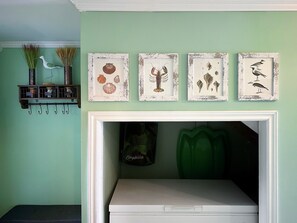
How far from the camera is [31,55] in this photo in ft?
8.07

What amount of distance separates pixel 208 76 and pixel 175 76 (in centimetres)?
21

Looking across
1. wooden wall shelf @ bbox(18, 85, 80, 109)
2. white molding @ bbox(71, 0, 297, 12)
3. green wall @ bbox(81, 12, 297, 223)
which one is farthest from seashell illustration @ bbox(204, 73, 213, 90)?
wooden wall shelf @ bbox(18, 85, 80, 109)

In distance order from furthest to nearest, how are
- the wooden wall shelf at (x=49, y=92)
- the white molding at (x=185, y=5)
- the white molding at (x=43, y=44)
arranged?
the white molding at (x=43, y=44), the wooden wall shelf at (x=49, y=92), the white molding at (x=185, y=5)

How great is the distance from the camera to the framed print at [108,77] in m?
1.61

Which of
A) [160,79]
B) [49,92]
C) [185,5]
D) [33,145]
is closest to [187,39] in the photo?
[185,5]

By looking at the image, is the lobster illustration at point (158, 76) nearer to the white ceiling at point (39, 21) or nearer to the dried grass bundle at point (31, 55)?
the white ceiling at point (39, 21)

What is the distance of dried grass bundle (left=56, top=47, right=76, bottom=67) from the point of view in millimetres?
2426

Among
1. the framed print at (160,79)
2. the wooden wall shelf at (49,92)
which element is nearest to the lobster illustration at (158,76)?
the framed print at (160,79)

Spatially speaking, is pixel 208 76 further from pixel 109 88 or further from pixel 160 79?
pixel 109 88

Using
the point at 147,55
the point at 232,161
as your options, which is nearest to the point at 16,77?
the point at 147,55

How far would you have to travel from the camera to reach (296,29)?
1636 millimetres

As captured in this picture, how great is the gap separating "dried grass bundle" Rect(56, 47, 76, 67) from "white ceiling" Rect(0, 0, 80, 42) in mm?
108

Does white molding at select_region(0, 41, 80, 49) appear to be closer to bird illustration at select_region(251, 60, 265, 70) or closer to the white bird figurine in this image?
the white bird figurine

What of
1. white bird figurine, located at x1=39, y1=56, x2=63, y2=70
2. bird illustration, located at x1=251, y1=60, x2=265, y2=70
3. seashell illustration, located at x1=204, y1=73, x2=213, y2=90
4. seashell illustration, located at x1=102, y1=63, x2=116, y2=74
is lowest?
seashell illustration, located at x1=204, y1=73, x2=213, y2=90
